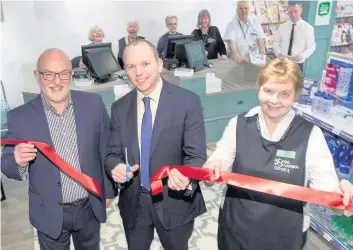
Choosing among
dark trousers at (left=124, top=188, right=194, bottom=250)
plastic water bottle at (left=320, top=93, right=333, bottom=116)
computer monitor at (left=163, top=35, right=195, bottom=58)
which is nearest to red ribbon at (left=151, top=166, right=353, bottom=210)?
dark trousers at (left=124, top=188, right=194, bottom=250)

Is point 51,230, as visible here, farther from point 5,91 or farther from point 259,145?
point 5,91

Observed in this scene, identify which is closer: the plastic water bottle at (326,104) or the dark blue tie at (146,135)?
the dark blue tie at (146,135)

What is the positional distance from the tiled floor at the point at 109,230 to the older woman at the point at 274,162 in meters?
1.42

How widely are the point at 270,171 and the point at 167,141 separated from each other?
0.61 metres

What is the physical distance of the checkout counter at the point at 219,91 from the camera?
4.88 m

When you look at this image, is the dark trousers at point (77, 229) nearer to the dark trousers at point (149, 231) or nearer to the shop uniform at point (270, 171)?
the dark trousers at point (149, 231)

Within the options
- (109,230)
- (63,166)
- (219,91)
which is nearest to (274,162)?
(63,166)

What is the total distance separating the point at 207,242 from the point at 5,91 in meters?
4.79

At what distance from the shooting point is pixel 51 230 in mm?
2201

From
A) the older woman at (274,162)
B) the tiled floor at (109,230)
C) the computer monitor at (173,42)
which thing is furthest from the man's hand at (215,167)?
the computer monitor at (173,42)

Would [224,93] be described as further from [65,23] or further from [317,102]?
[65,23]

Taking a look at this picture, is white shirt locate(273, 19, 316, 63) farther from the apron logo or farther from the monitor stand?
the apron logo

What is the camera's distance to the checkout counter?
192 inches

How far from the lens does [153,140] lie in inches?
81.2
